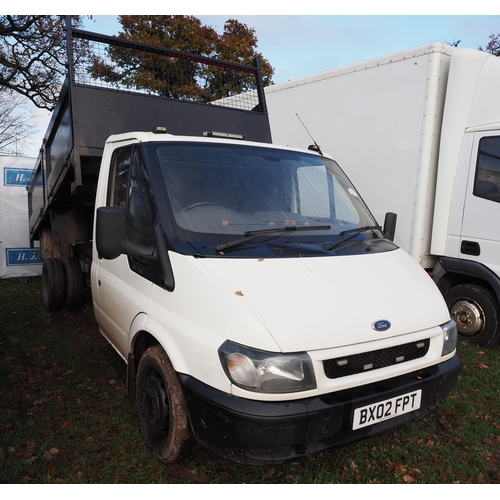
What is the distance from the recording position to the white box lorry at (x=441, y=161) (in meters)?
5.01

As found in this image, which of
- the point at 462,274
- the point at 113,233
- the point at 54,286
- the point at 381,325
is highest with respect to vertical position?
the point at 113,233

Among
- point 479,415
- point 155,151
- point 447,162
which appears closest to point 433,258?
point 447,162

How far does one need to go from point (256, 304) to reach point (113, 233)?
120 cm

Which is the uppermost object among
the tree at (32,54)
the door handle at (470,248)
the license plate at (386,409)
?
the tree at (32,54)

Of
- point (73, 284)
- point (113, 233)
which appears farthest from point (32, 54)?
point (113, 233)

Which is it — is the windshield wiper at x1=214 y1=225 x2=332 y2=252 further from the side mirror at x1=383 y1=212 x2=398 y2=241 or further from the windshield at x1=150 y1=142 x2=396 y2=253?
the side mirror at x1=383 y1=212 x2=398 y2=241

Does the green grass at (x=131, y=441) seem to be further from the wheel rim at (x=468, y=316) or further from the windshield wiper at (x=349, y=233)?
the windshield wiper at (x=349, y=233)

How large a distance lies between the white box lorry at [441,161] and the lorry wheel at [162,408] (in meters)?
3.69

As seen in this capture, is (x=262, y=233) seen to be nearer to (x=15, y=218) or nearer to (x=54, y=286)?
(x=54, y=286)

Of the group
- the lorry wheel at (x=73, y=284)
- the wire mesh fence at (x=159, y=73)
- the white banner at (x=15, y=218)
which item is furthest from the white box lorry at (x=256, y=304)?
the white banner at (x=15, y=218)

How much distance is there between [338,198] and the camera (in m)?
3.72

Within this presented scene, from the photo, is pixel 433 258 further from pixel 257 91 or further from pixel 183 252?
pixel 183 252

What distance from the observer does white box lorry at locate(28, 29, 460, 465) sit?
230 cm

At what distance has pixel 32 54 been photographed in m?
17.0
